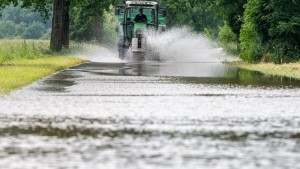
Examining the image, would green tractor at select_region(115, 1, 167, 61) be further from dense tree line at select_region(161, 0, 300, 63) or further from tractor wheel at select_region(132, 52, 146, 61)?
dense tree line at select_region(161, 0, 300, 63)

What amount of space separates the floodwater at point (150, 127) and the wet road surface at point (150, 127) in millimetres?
13

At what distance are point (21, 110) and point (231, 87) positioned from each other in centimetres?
940

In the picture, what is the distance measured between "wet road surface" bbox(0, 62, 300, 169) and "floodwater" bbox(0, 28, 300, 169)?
0.04 feet

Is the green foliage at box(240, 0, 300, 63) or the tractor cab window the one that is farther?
the tractor cab window

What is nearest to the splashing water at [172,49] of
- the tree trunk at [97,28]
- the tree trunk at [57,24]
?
the tree trunk at [57,24]

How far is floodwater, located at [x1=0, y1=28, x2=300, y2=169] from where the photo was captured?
1110 cm

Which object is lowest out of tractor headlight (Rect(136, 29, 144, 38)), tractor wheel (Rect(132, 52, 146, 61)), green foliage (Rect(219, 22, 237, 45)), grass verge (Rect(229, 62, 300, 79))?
tractor wheel (Rect(132, 52, 146, 61))

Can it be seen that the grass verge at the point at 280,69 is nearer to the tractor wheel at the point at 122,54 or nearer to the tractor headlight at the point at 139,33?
the tractor headlight at the point at 139,33

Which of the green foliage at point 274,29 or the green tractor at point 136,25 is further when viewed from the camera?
the green tractor at point 136,25

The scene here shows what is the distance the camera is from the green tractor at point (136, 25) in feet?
167

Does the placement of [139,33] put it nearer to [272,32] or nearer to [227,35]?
[272,32]

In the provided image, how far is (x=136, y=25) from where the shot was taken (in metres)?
51.0

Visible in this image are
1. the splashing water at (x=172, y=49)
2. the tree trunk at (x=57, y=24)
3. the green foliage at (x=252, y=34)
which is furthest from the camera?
the tree trunk at (x=57, y=24)

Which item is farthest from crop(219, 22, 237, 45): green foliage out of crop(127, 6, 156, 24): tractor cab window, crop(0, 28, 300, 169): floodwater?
crop(0, 28, 300, 169): floodwater
